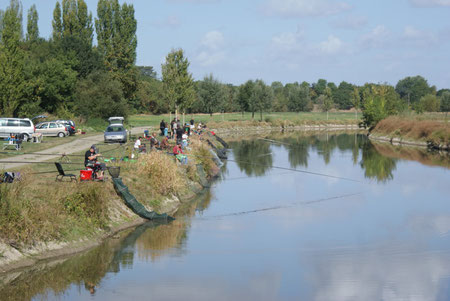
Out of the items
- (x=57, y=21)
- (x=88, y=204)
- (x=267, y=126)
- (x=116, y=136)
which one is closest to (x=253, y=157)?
(x=116, y=136)

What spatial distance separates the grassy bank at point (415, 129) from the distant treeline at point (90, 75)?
640 centimetres

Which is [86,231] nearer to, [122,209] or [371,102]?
[122,209]

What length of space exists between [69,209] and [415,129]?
5797cm

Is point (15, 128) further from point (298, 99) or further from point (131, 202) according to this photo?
point (298, 99)

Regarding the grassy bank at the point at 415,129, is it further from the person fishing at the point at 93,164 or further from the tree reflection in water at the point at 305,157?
the person fishing at the point at 93,164

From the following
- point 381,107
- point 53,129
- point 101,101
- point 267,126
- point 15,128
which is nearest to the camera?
point 15,128

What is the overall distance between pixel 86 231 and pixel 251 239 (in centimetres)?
592

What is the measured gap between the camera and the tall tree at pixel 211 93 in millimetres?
89500

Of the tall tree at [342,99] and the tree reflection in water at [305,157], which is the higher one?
the tall tree at [342,99]

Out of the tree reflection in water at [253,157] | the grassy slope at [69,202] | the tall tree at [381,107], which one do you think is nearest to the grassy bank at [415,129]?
the tall tree at [381,107]

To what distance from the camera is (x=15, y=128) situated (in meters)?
43.3

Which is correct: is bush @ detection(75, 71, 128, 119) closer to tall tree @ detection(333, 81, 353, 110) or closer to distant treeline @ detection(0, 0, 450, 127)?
distant treeline @ detection(0, 0, 450, 127)

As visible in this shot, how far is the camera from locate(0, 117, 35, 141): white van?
1697 inches

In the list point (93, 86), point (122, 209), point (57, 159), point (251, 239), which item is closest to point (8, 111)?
point (93, 86)
